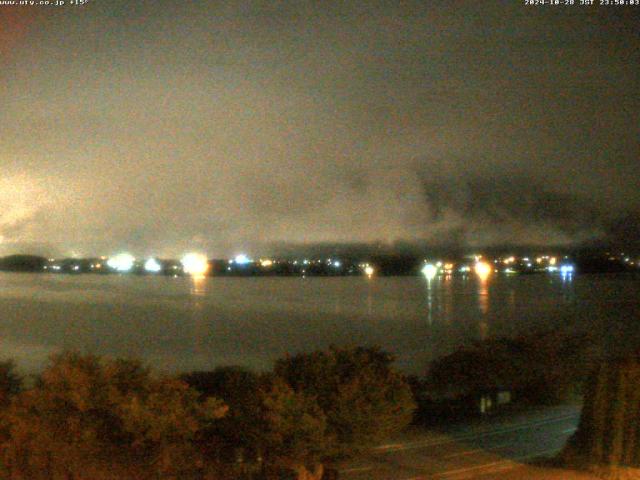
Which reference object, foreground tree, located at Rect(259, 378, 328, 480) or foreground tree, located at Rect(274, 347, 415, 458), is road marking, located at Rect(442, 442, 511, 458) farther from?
foreground tree, located at Rect(259, 378, 328, 480)

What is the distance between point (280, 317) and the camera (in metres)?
67.6

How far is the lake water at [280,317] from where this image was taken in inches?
1719

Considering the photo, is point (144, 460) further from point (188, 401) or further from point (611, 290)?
point (611, 290)

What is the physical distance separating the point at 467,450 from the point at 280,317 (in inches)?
2205

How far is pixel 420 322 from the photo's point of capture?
64.8 metres

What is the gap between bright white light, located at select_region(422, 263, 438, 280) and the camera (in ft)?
405

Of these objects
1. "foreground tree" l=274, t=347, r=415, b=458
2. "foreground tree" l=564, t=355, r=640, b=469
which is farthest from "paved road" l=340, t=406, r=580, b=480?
"foreground tree" l=564, t=355, r=640, b=469

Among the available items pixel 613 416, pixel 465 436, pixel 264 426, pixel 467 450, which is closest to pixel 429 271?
pixel 465 436

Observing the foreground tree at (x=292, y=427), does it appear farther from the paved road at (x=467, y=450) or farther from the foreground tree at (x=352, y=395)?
the paved road at (x=467, y=450)

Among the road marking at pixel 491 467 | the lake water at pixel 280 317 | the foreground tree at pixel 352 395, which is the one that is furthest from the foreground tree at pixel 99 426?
the lake water at pixel 280 317

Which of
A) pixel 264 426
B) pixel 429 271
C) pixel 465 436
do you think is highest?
pixel 429 271

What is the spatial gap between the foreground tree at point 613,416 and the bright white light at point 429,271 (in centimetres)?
11240

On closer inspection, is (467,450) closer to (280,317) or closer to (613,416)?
(613,416)

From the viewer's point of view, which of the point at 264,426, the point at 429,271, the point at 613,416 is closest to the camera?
the point at 264,426
